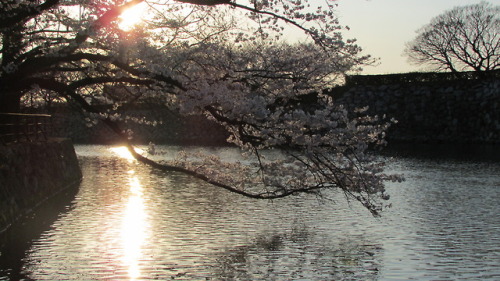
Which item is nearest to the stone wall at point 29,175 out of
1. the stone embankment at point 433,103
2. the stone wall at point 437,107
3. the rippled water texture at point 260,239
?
the rippled water texture at point 260,239

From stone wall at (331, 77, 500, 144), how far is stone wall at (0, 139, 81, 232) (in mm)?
39903

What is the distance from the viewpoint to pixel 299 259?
1309 centimetres

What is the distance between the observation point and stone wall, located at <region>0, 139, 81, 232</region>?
675 inches

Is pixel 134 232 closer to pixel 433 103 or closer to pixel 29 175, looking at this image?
pixel 29 175

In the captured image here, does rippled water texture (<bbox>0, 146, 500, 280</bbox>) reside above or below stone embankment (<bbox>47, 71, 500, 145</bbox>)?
below

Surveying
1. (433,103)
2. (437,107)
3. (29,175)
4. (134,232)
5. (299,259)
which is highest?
(433,103)

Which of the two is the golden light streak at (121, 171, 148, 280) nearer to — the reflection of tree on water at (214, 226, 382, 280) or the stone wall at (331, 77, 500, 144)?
the reflection of tree on water at (214, 226, 382, 280)

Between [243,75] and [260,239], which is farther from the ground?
[243,75]

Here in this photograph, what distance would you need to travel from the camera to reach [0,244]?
14602 millimetres

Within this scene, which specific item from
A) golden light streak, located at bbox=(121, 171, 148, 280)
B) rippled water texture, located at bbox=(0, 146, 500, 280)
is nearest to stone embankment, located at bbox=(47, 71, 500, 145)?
rippled water texture, located at bbox=(0, 146, 500, 280)

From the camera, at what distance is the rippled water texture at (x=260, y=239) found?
1209 cm

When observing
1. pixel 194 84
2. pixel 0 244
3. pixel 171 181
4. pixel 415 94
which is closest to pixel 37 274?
pixel 0 244

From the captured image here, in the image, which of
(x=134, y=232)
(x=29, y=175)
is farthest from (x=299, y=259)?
(x=29, y=175)

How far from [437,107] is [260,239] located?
49.0 metres
